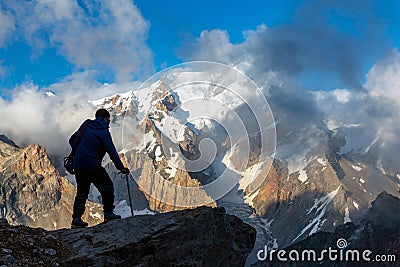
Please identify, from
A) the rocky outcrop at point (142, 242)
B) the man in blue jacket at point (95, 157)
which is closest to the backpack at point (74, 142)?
the man in blue jacket at point (95, 157)

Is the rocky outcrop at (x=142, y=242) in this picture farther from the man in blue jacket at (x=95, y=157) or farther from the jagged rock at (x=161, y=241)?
the man in blue jacket at (x=95, y=157)

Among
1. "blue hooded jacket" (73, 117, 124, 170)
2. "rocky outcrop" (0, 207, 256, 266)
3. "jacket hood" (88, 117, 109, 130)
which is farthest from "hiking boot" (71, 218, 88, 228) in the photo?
"jacket hood" (88, 117, 109, 130)

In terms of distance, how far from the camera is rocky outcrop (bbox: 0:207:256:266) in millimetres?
14258

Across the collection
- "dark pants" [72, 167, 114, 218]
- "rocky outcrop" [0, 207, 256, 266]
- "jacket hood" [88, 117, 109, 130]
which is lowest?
"rocky outcrop" [0, 207, 256, 266]

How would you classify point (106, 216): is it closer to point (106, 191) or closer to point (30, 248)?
point (106, 191)

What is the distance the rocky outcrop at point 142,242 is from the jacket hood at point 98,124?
140 inches

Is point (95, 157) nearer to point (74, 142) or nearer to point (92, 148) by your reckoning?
point (92, 148)

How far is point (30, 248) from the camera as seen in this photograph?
14.1 meters

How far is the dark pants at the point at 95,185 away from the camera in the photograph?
17266 mm

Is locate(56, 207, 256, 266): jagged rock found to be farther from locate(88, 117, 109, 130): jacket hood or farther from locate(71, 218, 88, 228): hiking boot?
locate(88, 117, 109, 130): jacket hood

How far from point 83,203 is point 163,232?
3.81 meters

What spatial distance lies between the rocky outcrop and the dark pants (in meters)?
1.34

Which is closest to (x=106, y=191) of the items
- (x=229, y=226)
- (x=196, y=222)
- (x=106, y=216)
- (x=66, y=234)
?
(x=106, y=216)

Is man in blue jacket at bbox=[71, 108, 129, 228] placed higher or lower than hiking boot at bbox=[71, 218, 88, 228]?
higher
